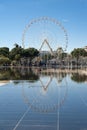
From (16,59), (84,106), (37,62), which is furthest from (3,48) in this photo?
(84,106)

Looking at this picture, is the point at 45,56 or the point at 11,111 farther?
the point at 45,56

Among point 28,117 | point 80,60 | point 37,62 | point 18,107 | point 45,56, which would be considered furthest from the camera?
point 80,60

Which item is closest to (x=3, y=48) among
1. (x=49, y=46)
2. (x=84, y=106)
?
(x=49, y=46)

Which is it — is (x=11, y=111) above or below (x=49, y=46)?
below

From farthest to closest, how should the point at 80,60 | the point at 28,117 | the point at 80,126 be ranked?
the point at 80,60, the point at 28,117, the point at 80,126

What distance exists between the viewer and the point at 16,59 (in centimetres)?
12025

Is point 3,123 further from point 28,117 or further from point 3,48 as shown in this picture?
point 3,48

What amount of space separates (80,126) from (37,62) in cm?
10545

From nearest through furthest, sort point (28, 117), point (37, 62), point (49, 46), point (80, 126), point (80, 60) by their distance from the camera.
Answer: point (80, 126), point (28, 117), point (49, 46), point (37, 62), point (80, 60)

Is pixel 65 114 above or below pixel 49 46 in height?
below

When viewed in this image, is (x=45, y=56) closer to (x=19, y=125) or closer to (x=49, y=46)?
(x=49, y=46)

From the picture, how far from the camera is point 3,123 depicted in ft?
33.4

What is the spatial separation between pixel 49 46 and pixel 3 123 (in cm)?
7559

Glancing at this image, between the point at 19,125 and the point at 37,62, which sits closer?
the point at 19,125
